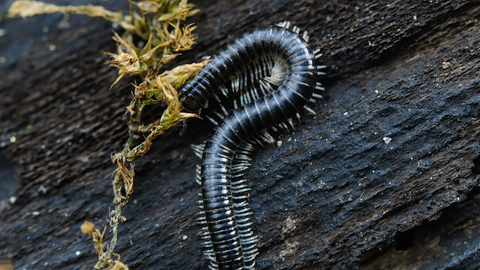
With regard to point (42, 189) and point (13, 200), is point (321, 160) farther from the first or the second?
point (13, 200)

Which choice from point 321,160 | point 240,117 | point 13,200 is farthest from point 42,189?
point 321,160

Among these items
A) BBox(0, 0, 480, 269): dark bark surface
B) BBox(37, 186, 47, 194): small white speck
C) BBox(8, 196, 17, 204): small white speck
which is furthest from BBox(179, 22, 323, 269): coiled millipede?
BBox(8, 196, 17, 204): small white speck

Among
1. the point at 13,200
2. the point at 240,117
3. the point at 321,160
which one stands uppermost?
the point at 240,117

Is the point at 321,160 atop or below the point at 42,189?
below

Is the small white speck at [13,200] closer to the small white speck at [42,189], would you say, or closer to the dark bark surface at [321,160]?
Result: the dark bark surface at [321,160]

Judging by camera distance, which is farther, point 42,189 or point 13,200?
point 13,200

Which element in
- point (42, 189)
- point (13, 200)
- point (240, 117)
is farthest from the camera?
point (13, 200)

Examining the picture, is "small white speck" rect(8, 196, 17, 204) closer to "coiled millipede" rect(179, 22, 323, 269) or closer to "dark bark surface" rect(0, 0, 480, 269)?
"dark bark surface" rect(0, 0, 480, 269)

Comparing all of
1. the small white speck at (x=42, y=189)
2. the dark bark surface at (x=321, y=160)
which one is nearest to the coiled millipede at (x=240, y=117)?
the dark bark surface at (x=321, y=160)
